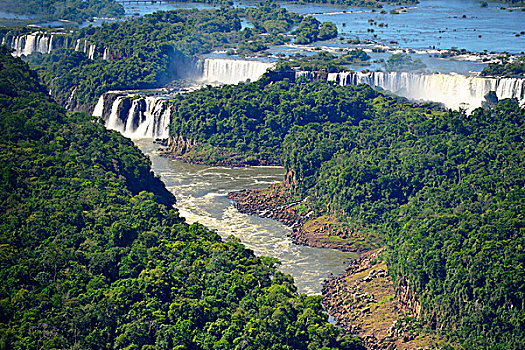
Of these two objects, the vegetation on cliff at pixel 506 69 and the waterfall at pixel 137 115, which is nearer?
the vegetation on cliff at pixel 506 69

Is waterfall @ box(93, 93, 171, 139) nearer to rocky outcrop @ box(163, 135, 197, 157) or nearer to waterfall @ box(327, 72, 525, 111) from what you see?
rocky outcrop @ box(163, 135, 197, 157)

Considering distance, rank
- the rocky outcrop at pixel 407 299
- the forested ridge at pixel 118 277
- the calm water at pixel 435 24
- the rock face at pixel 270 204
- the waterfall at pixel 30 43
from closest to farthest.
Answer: the forested ridge at pixel 118 277 < the rocky outcrop at pixel 407 299 < the rock face at pixel 270 204 < the calm water at pixel 435 24 < the waterfall at pixel 30 43

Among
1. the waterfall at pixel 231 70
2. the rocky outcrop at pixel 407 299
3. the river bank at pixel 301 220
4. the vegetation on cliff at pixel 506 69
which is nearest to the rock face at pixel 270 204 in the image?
the river bank at pixel 301 220

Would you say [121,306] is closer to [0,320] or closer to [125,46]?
[0,320]

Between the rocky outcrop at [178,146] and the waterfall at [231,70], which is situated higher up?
the waterfall at [231,70]

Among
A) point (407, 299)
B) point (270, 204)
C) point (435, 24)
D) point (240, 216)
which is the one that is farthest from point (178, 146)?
point (435, 24)

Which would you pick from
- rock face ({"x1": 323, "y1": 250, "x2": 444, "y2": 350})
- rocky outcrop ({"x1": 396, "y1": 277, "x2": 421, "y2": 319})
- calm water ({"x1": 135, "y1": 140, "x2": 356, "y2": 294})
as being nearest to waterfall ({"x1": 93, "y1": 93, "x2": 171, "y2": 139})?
calm water ({"x1": 135, "y1": 140, "x2": 356, "y2": 294})

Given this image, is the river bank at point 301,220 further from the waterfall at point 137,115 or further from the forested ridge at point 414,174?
the waterfall at point 137,115
